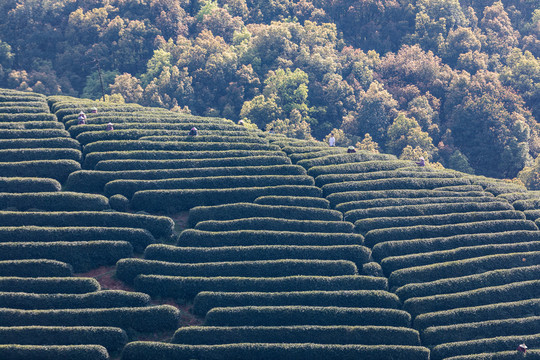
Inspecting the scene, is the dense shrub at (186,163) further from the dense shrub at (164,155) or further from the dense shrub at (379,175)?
the dense shrub at (379,175)

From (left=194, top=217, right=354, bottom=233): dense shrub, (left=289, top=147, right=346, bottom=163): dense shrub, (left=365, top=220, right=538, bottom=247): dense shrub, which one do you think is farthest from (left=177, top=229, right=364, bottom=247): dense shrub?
(left=289, top=147, right=346, bottom=163): dense shrub

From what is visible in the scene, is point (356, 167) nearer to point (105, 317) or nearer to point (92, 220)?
point (92, 220)

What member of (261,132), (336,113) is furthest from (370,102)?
(261,132)

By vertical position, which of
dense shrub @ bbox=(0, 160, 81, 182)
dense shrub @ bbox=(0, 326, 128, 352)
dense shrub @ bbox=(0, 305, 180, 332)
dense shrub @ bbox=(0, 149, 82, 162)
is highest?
dense shrub @ bbox=(0, 149, 82, 162)

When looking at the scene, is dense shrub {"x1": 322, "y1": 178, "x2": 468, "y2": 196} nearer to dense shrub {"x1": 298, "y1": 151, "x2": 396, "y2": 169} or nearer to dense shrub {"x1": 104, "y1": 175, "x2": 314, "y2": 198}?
dense shrub {"x1": 104, "y1": 175, "x2": 314, "y2": 198}

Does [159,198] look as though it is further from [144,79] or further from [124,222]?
[144,79]

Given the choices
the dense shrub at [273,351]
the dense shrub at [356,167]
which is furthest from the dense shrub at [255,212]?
the dense shrub at [273,351]

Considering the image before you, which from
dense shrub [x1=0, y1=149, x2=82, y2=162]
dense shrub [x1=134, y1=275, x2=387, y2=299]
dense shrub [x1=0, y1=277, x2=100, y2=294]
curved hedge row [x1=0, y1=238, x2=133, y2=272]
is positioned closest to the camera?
dense shrub [x1=0, y1=277, x2=100, y2=294]
